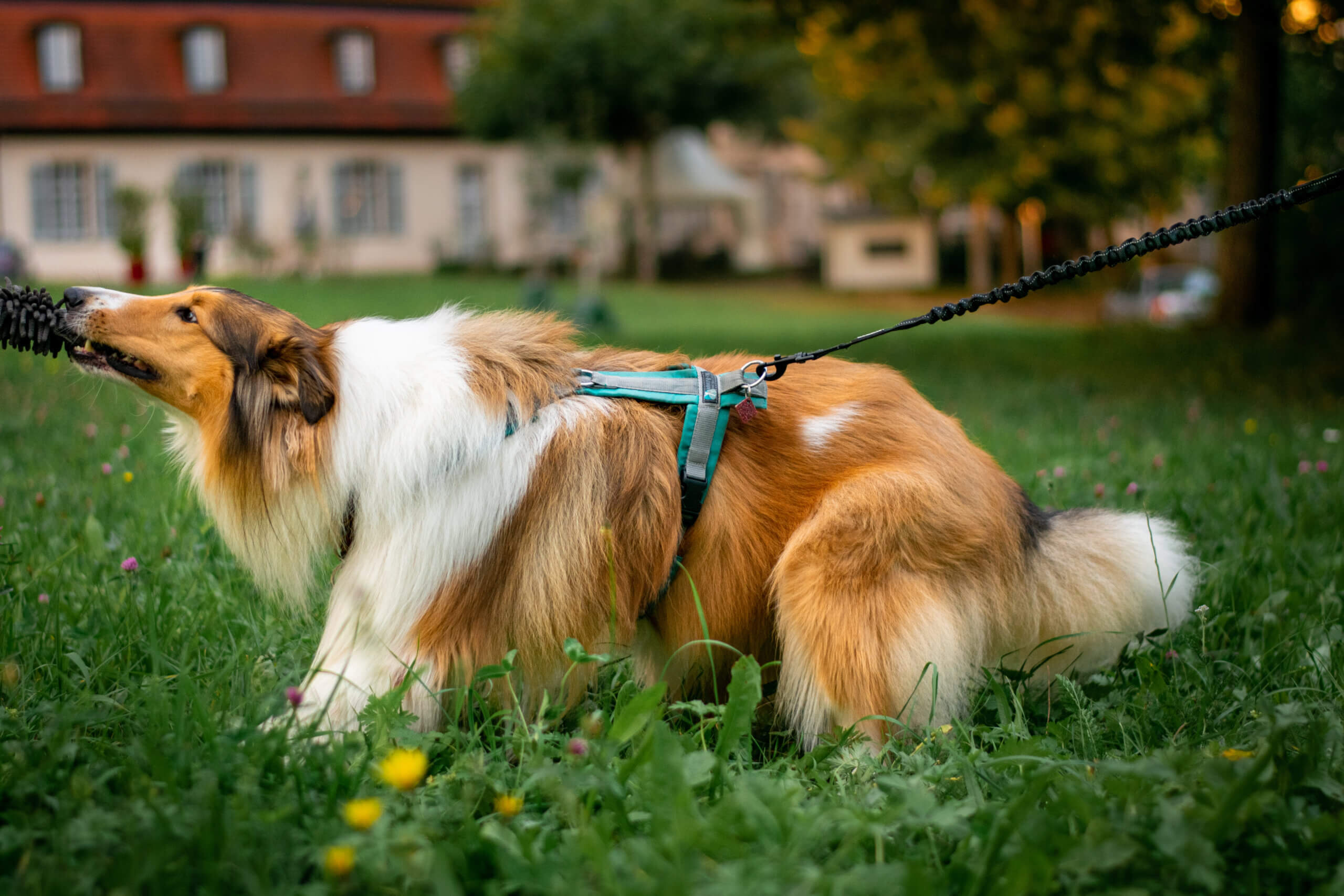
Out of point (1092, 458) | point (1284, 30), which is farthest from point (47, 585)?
point (1284, 30)

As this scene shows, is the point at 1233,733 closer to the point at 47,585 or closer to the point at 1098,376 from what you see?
the point at 47,585

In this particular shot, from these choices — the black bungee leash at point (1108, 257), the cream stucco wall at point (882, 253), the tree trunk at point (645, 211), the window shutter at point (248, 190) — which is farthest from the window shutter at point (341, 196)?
the black bungee leash at point (1108, 257)

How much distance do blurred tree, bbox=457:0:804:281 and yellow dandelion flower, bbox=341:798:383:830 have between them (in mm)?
29147

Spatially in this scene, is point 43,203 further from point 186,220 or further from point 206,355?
point 206,355

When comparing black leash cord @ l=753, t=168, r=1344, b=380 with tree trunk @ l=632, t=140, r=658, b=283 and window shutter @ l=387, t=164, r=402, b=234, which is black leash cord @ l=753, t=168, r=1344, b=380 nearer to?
tree trunk @ l=632, t=140, r=658, b=283

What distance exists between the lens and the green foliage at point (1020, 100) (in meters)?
12.7

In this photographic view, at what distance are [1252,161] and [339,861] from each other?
1295 cm

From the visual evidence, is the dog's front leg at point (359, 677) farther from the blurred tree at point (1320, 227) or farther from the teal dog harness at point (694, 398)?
the blurred tree at point (1320, 227)

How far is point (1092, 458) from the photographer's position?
5656 millimetres

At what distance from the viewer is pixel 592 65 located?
2998 centimetres

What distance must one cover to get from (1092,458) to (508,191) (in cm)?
3203

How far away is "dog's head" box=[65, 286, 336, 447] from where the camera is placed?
2.61 m

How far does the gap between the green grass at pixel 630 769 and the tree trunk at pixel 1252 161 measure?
9.09 meters

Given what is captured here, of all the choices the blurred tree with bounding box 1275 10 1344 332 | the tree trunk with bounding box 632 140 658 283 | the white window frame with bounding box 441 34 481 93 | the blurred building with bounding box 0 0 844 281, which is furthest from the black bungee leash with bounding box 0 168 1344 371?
the white window frame with bounding box 441 34 481 93
